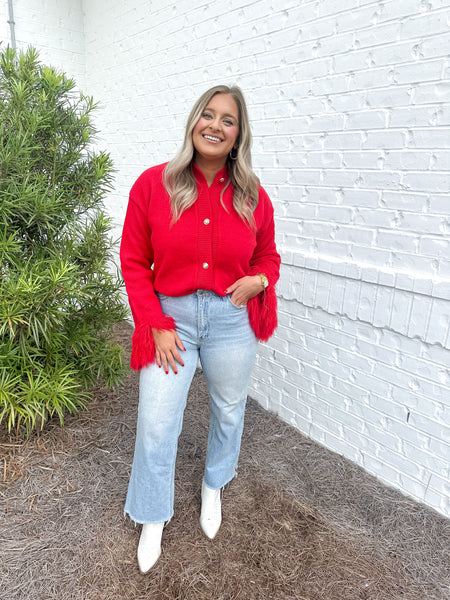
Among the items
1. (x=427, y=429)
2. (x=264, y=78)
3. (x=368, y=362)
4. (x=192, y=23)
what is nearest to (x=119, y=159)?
(x=192, y=23)

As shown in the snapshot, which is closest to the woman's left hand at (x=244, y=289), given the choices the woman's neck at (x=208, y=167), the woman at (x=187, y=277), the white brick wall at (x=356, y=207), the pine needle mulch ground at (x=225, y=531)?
the woman at (x=187, y=277)

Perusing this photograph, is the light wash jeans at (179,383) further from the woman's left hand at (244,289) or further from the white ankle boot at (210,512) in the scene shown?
the white ankle boot at (210,512)

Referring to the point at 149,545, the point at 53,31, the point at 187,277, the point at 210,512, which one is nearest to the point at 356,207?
the point at 187,277

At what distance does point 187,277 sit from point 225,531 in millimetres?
1205

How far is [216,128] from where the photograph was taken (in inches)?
62.2

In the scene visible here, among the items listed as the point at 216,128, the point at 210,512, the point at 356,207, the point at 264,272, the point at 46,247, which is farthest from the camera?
the point at 46,247

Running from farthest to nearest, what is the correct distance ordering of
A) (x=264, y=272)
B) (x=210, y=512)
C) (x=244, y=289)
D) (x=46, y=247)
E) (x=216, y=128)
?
(x=46, y=247) → (x=210, y=512) → (x=264, y=272) → (x=244, y=289) → (x=216, y=128)

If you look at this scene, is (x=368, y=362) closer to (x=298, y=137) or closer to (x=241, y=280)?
(x=241, y=280)

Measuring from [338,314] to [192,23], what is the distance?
2350mm

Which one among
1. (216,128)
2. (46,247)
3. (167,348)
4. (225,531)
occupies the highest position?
(216,128)

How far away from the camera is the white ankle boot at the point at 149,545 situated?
1760 mm

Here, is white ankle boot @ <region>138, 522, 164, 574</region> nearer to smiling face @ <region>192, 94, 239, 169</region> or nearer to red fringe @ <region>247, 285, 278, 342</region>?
red fringe @ <region>247, 285, 278, 342</region>

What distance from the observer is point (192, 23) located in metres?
3.13

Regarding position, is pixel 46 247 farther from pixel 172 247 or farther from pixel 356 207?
pixel 356 207
